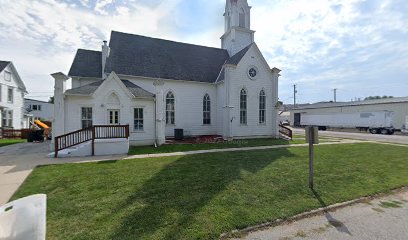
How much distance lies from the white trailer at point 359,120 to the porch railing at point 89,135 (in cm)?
3635

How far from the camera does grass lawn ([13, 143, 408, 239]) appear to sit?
3.97 m

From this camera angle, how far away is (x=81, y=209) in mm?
4652

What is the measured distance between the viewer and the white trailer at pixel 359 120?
3039 centimetres

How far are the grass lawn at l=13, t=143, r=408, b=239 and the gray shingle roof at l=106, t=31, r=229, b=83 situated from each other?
11504mm

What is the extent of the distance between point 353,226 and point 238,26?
2432 centimetres

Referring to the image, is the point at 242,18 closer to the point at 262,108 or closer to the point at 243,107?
the point at 262,108

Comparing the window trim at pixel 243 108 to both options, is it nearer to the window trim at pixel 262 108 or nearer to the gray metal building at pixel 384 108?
the window trim at pixel 262 108

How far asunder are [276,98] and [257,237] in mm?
18335

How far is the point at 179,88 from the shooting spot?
19781 millimetres

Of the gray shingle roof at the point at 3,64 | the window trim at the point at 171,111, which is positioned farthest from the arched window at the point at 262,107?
the gray shingle roof at the point at 3,64

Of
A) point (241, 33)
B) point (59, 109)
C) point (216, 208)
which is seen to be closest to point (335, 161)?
point (216, 208)

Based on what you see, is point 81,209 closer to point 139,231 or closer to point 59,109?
point 139,231

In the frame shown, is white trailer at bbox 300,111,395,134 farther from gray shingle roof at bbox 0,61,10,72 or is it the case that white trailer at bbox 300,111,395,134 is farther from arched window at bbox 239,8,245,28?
gray shingle roof at bbox 0,61,10,72

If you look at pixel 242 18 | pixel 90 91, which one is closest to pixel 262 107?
pixel 242 18
